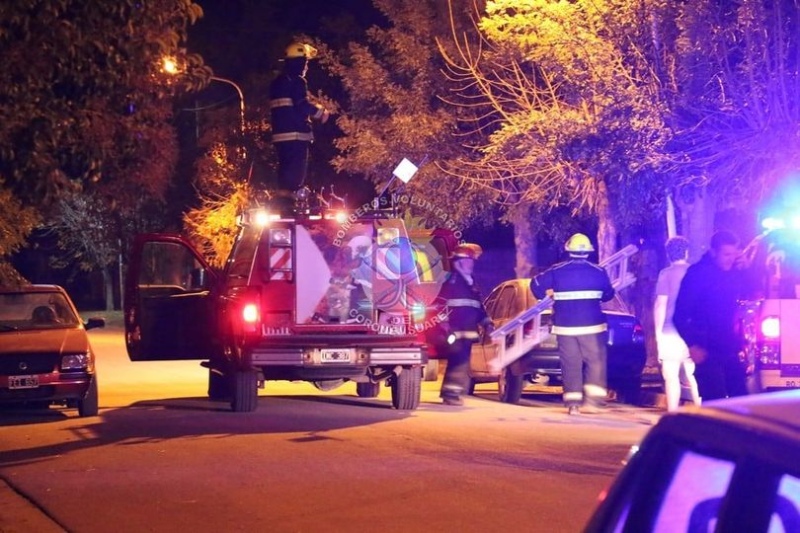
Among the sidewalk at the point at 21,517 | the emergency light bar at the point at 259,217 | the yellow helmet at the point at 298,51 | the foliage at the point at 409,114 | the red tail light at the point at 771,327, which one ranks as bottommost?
the sidewalk at the point at 21,517

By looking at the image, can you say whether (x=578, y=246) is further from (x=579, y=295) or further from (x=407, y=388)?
(x=407, y=388)

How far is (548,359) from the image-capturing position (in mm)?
14930

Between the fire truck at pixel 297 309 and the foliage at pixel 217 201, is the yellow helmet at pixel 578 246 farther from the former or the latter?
the foliage at pixel 217 201

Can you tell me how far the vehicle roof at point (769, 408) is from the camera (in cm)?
278

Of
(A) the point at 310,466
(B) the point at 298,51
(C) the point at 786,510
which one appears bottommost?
(A) the point at 310,466

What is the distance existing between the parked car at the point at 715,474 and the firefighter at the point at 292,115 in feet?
36.9

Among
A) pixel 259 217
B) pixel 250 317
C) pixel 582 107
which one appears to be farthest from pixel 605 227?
pixel 250 317

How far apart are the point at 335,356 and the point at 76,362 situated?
2936 millimetres

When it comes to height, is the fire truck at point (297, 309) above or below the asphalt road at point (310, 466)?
above

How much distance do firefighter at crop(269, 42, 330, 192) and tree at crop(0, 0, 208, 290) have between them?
4.95 metres

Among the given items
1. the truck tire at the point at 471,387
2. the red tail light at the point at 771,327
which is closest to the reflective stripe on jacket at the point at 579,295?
the red tail light at the point at 771,327

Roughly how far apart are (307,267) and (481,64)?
339 inches

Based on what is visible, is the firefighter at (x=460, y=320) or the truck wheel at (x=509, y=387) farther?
the truck wheel at (x=509, y=387)

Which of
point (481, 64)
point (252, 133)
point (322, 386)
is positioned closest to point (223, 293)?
point (322, 386)
